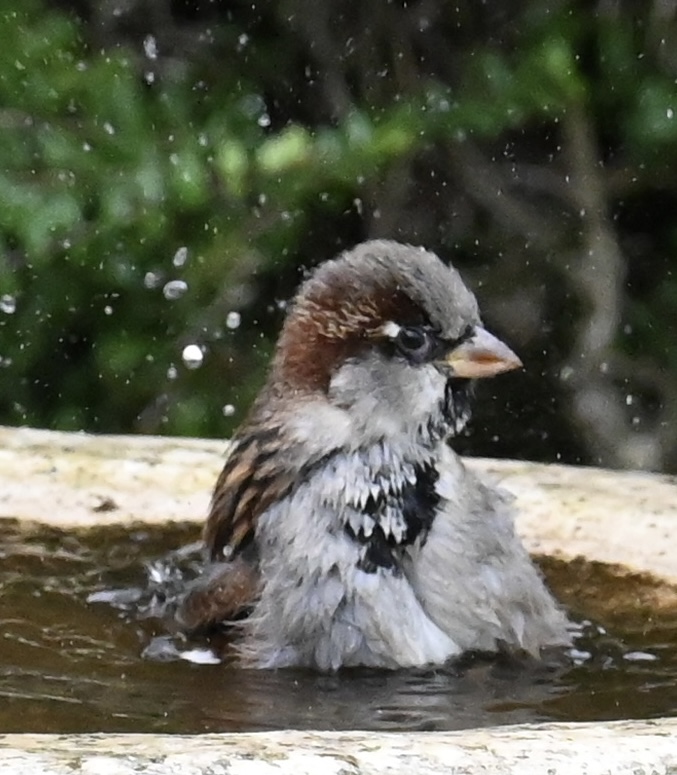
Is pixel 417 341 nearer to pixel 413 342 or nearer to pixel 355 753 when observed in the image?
pixel 413 342

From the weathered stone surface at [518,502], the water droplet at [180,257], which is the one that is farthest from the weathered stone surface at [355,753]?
the water droplet at [180,257]

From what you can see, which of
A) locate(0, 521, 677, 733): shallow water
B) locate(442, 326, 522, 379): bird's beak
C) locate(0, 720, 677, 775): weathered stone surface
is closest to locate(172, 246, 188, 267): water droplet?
locate(0, 521, 677, 733): shallow water

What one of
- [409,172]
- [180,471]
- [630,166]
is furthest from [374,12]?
[180,471]

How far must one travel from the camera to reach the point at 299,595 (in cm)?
228

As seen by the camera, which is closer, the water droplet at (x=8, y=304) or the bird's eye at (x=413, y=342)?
the bird's eye at (x=413, y=342)

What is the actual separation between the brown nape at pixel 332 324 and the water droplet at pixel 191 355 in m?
1.81

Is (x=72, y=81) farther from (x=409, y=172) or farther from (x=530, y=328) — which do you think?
(x=530, y=328)

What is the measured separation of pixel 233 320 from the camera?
14.1ft

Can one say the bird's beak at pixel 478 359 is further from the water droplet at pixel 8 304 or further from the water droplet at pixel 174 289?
the water droplet at pixel 8 304

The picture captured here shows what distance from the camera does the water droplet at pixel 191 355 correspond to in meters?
4.21

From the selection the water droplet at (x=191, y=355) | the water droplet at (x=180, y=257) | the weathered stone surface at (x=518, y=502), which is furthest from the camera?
the water droplet at (x=191, y=355)

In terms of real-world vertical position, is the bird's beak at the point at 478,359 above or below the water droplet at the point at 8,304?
below

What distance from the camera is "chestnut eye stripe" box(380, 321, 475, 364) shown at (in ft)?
7.77

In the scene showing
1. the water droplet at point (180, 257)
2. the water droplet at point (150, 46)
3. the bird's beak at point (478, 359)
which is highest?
the water droplet at point (150, 46)
